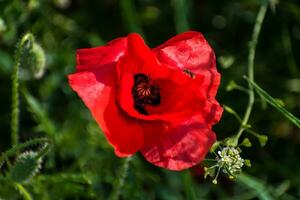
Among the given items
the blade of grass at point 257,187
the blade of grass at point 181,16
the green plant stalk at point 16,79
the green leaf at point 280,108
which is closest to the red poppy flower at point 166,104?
the green leaf at point 280,108

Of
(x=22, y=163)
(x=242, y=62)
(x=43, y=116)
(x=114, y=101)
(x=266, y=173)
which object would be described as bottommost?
(x=266, y=173)

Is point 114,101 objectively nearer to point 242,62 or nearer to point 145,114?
point 145,114

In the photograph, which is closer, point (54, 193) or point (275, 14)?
point (54, 193)

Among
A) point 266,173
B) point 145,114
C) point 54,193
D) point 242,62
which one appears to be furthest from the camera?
point 242,62

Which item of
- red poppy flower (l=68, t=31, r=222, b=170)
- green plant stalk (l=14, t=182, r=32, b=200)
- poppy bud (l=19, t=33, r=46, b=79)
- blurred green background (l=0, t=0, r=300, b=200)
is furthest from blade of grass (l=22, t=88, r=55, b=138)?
red poppy flower (l=68, t=31, r=222, b=170)

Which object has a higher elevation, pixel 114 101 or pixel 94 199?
pixel 114 101

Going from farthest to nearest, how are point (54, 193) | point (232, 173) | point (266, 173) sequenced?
point (266, 173) → point (54, 193) → point (232, 173)

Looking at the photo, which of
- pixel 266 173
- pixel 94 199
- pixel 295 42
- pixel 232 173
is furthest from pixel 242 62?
pixel 232 173
